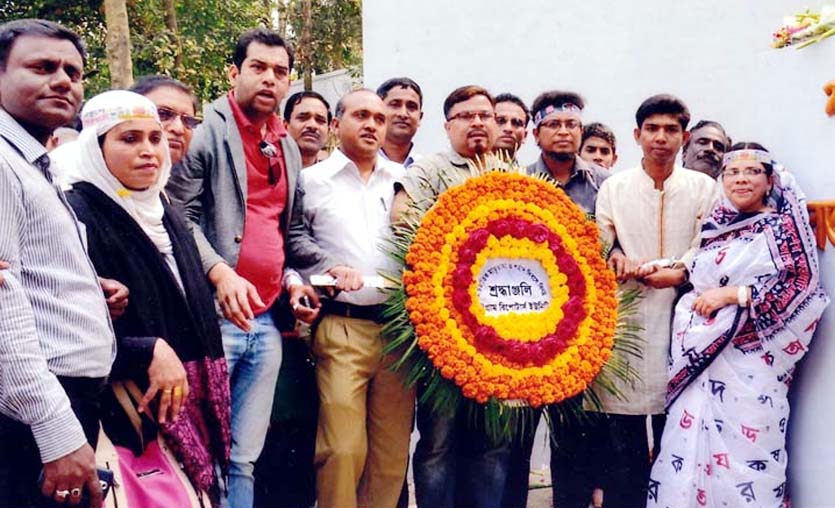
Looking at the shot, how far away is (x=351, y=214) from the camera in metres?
3.58

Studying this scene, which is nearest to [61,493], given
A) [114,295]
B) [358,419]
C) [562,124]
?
[114,295]

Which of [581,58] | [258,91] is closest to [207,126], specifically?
[258,91]

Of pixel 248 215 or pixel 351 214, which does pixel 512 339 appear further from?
pixel 248 215

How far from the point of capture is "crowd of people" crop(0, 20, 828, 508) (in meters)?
2.55

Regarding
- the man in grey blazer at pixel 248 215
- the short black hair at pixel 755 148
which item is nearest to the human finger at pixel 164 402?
the man in grey blazer at pixel 248 215

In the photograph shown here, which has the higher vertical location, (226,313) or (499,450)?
(226,313)

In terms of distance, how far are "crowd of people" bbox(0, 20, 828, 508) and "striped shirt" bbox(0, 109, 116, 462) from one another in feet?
0.36

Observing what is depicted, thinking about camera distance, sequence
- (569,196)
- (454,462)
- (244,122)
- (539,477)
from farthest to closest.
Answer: (539,477) → (569,196) → (454,462) → (244,122)

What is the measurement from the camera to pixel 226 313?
115 inches

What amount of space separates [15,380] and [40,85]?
846 millimetres

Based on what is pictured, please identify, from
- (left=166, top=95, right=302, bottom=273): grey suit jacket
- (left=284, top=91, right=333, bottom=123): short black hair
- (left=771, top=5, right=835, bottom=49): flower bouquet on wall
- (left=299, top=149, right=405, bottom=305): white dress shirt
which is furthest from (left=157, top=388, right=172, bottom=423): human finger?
(left=771, top=5, right=835, bottom=49): flower bouquet on wall

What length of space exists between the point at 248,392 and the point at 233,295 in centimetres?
55

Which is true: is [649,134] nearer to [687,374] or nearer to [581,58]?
[687,374]

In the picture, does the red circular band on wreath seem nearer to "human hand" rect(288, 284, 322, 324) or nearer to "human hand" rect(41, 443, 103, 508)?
"human hand" rect(288, 284, 322, 324)
